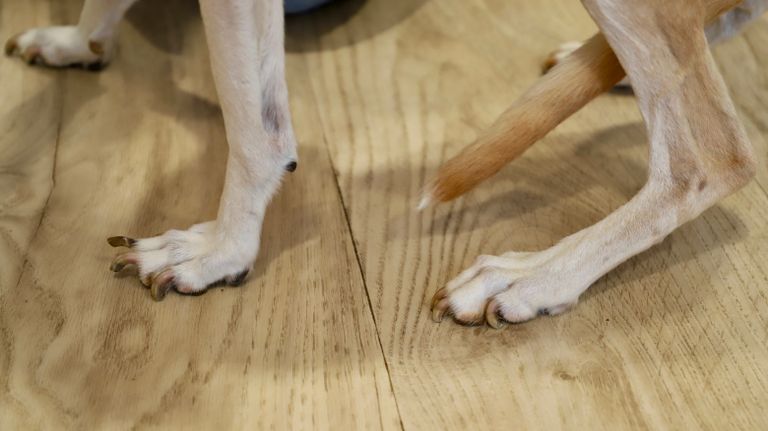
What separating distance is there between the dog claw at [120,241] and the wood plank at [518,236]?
16.6 inches

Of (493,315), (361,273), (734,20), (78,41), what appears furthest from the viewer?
(78,41)

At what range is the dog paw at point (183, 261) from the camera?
1.61 metres

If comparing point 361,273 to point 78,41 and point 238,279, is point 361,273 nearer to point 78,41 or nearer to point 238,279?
point 238,279

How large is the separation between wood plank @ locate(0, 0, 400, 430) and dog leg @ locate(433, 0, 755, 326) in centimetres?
23

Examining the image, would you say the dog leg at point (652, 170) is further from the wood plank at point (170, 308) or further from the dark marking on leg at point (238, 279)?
the dark marking on leg at point (238, 279)

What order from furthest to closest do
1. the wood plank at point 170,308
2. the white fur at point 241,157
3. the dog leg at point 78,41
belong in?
the dog leg at point 78,41
the white fur at point 241,157
the wood plank at point 170,308

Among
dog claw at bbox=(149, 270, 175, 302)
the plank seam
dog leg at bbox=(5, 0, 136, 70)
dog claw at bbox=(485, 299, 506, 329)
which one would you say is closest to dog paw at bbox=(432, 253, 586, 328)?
dog claw at bbox=(485, 299, 506, 329)

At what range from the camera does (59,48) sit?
220 centimetres

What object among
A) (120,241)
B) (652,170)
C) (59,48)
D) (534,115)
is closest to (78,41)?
(59,48)

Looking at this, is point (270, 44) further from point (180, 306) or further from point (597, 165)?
point (597, 165)

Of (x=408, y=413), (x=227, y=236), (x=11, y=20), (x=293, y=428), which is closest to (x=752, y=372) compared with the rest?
(x=408, y=413)

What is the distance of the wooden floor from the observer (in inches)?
56.7

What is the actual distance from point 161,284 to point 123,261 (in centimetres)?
9

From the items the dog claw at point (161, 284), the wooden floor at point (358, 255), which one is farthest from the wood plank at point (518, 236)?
the dog claw at point (161, 284)
